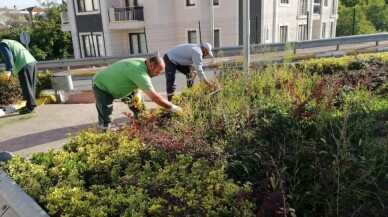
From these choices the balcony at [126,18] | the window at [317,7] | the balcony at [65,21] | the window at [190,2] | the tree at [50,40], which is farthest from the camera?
the tree at [50,40]

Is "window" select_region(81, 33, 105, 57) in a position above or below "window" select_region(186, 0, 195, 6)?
below

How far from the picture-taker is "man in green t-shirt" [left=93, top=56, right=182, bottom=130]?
3986mm

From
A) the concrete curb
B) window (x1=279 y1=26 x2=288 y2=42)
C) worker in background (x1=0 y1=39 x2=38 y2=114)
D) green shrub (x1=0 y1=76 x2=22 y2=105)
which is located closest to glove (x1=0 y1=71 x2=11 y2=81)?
worker in background (x1=0 y1=39 x2=38 y2=114)

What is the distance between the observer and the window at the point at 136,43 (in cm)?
2403

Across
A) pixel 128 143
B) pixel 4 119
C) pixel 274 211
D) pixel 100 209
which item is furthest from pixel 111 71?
pixel 4 119

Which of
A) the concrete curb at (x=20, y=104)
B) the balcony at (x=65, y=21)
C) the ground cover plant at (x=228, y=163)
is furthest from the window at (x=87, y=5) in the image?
the ground cover plant at (x=228, y=163)

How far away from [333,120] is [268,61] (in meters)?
2.23

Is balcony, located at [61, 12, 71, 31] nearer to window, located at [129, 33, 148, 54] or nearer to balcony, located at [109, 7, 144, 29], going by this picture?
balcony, located at [109, 7, 144, 29]

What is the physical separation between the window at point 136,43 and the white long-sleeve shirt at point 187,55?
18.3m

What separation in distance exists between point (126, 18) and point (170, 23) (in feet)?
9.96

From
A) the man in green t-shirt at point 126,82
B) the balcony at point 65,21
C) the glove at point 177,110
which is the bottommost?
the glove at point 177,110

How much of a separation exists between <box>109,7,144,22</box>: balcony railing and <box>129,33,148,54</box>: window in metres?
1.68

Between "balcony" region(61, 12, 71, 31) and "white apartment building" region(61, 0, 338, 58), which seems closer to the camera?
"white apartment building" region(61, 0, 338, 58)

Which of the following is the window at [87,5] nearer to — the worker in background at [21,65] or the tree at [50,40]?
the tree at [50,40]
